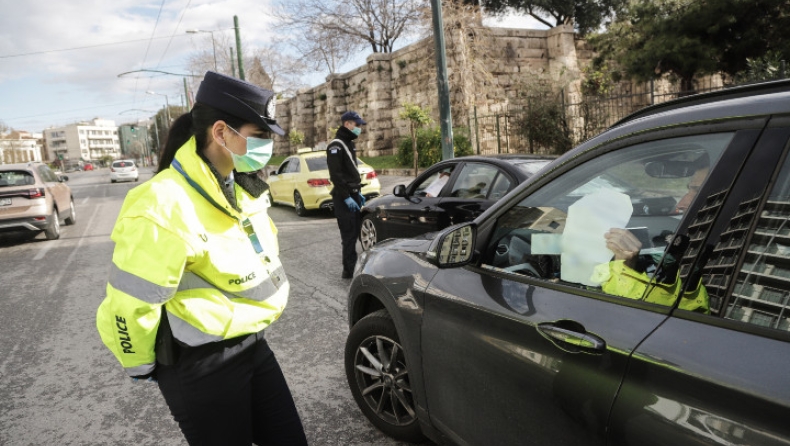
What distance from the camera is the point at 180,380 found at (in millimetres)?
1754

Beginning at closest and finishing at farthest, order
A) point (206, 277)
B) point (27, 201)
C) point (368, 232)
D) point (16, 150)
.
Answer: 1. point (206, 277)
2. point (368, 232)
3. point (27, 201)
4. point (16, 150)

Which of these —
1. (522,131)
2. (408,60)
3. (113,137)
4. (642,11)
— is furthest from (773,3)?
(113,137)

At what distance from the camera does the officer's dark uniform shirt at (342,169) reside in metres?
6.34

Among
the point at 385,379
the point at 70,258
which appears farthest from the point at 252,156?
the point at 70,258

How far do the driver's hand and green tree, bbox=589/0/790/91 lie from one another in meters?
15.7

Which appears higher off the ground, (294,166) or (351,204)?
(294,166)

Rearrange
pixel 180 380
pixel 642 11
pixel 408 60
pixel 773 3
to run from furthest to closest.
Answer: pixel 408 60, pixel 642 11, pixel 773 3, pixel 180 380

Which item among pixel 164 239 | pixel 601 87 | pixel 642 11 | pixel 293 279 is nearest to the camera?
pixel 164 239

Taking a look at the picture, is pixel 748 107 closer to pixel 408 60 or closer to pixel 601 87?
pixel 601 87

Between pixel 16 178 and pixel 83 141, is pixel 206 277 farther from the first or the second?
pixel 83 141

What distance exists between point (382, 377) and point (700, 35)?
53.7 feet

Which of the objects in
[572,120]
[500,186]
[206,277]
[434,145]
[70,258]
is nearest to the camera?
[206,277]

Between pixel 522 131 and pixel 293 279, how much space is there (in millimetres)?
11404

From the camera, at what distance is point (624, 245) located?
183 centimetres
